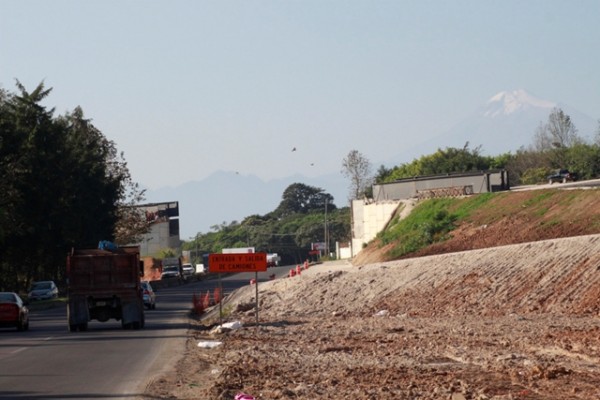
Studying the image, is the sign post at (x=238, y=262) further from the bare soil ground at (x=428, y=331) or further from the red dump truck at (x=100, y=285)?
the red dump truck at (x=100, y=285)

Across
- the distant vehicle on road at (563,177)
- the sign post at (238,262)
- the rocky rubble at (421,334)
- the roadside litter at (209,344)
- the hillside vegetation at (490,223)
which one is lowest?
the roadside litter at (209,344)

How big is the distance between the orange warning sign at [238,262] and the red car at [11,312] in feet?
24.7

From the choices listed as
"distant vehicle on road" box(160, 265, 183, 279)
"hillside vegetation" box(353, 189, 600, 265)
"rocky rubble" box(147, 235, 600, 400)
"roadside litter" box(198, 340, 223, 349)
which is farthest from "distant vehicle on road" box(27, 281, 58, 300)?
"roadside litter" box(198, 340, 223, 349)

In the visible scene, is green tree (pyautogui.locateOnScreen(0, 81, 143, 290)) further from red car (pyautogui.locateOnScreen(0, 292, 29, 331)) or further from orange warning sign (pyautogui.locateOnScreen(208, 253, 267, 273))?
orange warning sign (pyautogui.locateOnScreen(208, 253, 267, 273))

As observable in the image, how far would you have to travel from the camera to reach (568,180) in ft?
317

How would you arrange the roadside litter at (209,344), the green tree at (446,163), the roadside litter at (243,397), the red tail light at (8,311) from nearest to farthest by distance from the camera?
the roadside litter at (243,397) < the roadside litter at (209,344) < the red tail light at (8,311) < the green tree at (446,163)

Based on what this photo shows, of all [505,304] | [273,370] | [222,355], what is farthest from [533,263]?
[273,370]

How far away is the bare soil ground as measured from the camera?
1702 cm

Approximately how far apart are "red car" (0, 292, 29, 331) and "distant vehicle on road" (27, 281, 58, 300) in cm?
3122

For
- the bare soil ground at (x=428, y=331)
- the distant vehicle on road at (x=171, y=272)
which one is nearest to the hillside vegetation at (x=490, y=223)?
the bare soil ground at (x=428, y=331)

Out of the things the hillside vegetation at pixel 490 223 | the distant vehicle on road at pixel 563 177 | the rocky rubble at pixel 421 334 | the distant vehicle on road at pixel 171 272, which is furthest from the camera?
the distant vehicle on road at pixel 171 272

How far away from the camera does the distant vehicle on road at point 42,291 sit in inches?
2709

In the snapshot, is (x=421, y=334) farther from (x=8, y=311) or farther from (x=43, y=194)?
(x=43, y=194)

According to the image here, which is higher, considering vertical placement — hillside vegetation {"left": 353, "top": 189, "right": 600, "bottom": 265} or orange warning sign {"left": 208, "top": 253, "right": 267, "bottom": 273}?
hillside vegetation {"left": 353, "top": 189, "right": 600, "bottom": 265}
